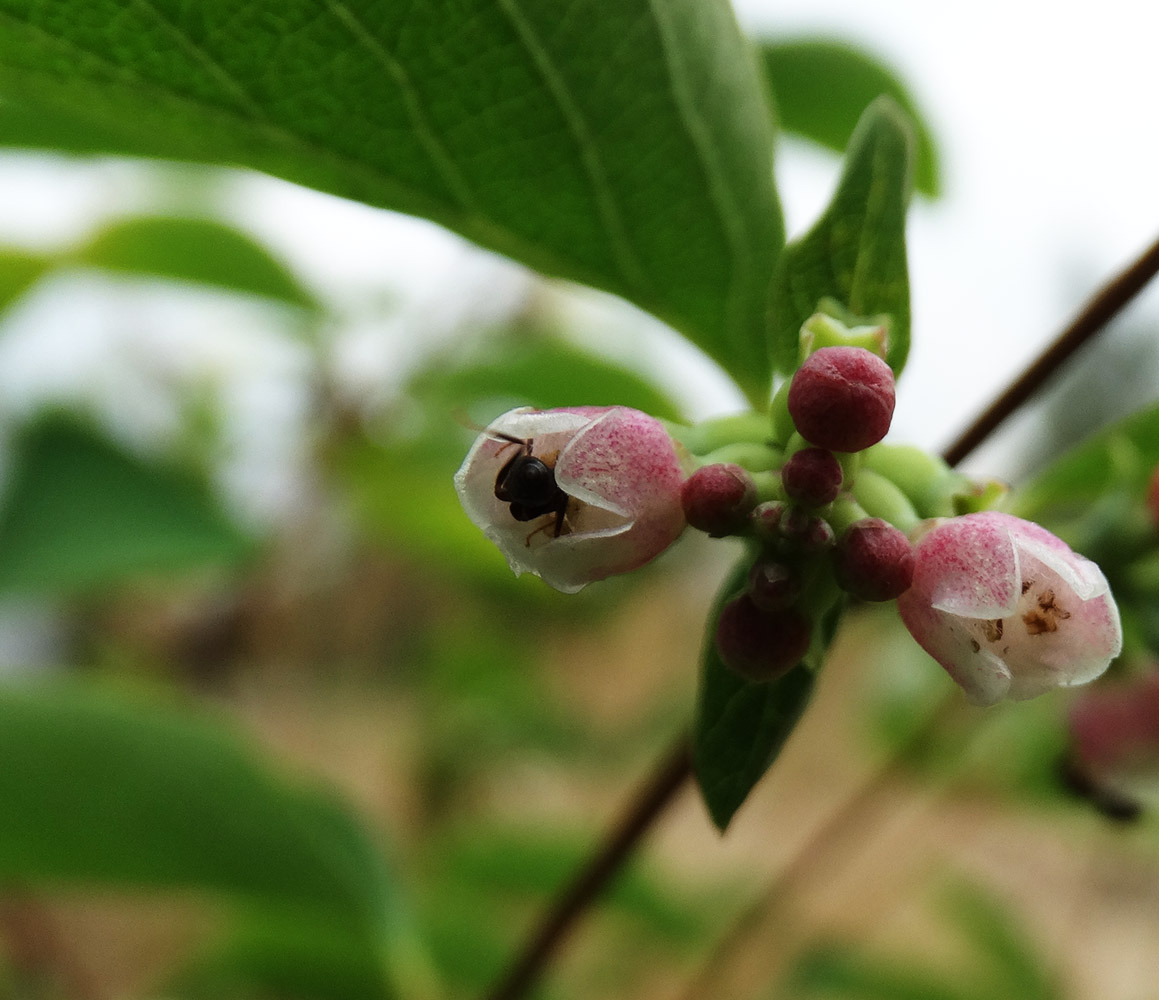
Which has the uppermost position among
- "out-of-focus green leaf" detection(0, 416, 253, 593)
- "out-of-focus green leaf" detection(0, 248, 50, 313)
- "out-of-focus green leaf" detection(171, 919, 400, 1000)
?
"out-of-focus green leaf" detection(0, 248, 50, 313)

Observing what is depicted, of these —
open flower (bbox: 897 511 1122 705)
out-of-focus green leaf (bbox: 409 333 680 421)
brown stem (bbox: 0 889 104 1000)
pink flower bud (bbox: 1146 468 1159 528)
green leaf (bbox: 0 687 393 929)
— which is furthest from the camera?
brown stem (bbox: 0 889 104 1000)

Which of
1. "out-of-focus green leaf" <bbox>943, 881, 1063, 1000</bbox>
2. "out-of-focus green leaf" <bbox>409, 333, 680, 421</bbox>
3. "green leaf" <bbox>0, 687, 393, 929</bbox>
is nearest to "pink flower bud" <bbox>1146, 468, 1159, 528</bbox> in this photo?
"out-of-focus green leaf" <bbox>409, 333, 680, 421</bbox>

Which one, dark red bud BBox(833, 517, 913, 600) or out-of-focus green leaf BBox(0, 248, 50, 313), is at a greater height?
dark red bud BBox(833, 517, 913, 600)

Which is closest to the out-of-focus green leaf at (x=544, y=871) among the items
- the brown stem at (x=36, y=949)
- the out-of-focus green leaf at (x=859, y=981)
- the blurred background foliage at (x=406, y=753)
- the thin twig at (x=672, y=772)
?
the blurred background foliage at (x=406, y=753)

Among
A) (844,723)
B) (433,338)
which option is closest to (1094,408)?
(844,723)

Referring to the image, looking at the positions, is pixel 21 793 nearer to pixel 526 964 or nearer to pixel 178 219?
pixel 526 964

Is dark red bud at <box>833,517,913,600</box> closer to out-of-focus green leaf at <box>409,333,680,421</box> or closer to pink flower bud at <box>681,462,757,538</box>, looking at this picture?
pink flower bud at <box>681,462,757,538</box>

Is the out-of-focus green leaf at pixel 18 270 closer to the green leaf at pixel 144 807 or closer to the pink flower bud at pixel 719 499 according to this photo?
the green leaf at pixel 144 807
